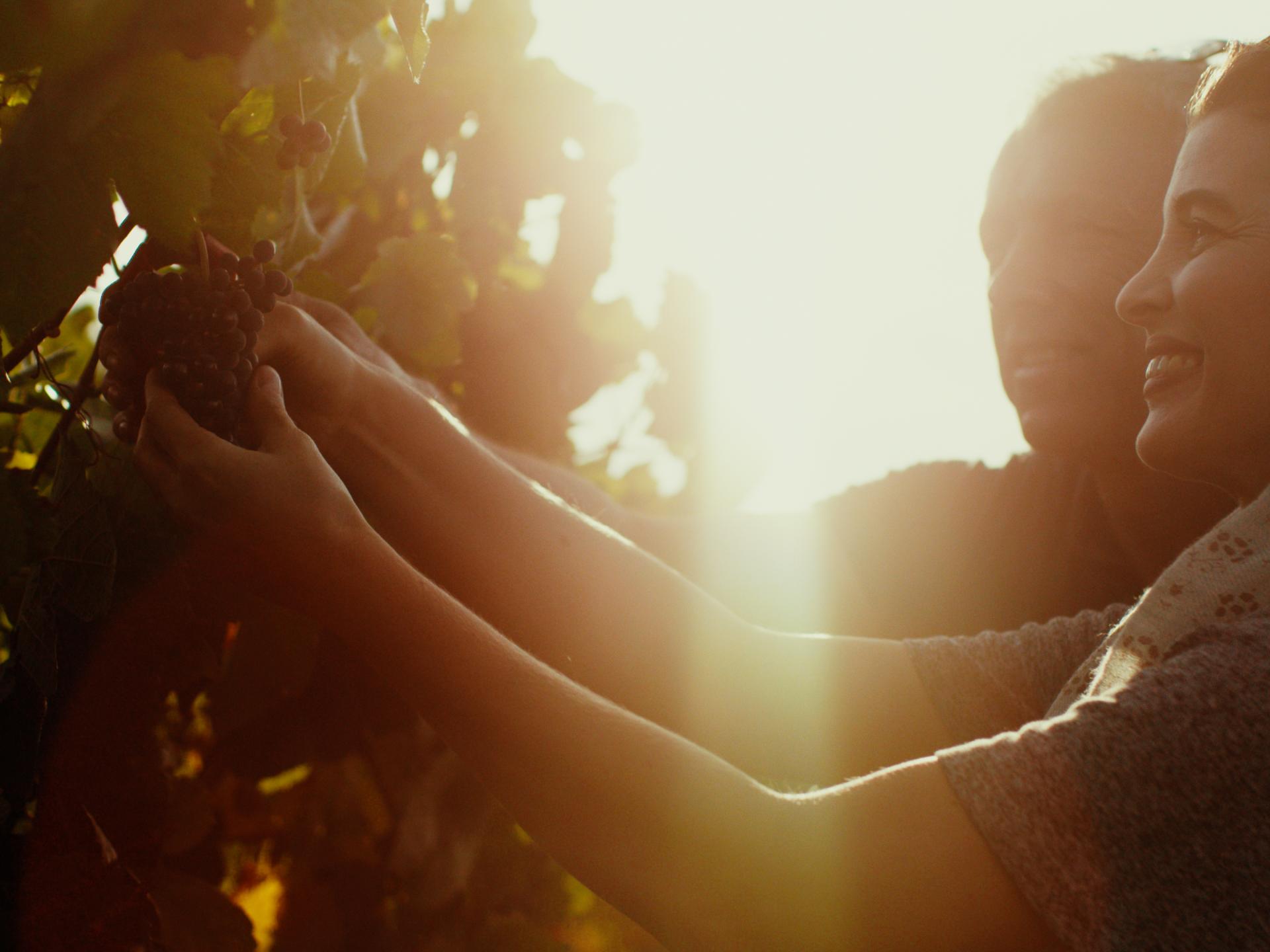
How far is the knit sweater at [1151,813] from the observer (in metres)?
1.19

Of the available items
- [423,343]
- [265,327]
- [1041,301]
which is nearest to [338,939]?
[423,343]

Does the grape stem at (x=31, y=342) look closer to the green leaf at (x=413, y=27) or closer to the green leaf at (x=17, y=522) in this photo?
the green leaf at (x=17, y=522)

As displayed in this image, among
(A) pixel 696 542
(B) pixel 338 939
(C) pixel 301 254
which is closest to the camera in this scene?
(C) pixel 301 254

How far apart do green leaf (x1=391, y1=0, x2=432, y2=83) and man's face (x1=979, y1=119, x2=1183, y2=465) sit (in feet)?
7.82

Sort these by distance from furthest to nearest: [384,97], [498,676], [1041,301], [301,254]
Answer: [1041,301]
[384,97]
[301,254]
[498,676]

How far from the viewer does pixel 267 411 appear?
1.33 meters

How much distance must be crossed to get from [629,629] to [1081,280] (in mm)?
1809

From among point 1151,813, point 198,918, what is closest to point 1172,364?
point 1151,813

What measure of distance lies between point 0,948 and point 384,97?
159 centimetres

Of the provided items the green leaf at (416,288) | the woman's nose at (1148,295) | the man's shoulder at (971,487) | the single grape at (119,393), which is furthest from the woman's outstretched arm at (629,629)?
the man's shoulder at (971,487)

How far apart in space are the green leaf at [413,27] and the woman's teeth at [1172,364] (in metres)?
1.48

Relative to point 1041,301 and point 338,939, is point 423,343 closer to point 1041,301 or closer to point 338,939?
point 338,939

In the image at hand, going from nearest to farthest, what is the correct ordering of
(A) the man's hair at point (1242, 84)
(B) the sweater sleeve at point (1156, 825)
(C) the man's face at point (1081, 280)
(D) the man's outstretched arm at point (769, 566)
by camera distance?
(B) the sweater sleeve at point (1156, 825) < (A) the man's hair at point (1242, 84) < (C) the man's face at point (1081, 280) < (D) the man's outstretched arm at point (769, 566)

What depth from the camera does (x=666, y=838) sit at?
128cm
